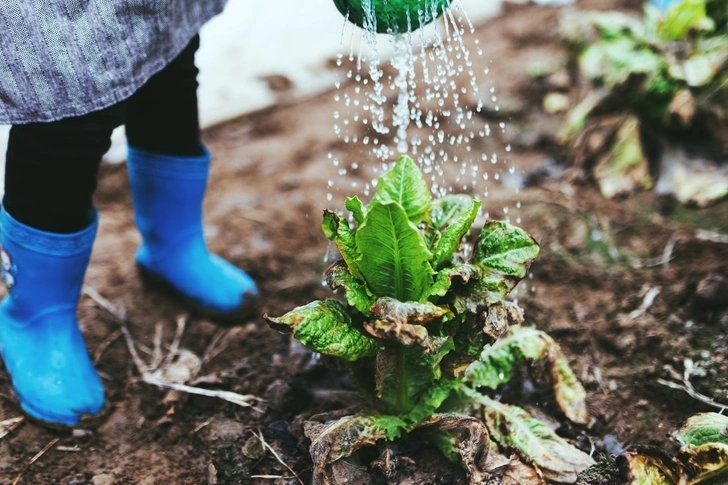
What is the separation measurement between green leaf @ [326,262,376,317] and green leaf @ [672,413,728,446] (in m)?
0.75

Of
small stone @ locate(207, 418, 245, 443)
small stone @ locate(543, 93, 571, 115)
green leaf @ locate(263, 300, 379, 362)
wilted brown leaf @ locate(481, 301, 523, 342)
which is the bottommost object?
small stone @ locate(207, 418, 245, 443)

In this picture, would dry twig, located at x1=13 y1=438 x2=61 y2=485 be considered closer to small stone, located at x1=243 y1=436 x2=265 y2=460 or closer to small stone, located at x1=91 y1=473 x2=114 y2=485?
small stone, located at x1=91 y1=473 x2=114 y2=485

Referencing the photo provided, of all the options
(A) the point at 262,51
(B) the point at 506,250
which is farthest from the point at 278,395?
(A) the point at 262,51

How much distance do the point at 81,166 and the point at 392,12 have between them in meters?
0.82

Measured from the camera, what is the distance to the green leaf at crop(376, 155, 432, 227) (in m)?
1.62

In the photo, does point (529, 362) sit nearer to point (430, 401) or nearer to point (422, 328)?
point (430, 401)

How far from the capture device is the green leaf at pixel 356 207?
1.52m

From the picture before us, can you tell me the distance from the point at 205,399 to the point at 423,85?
7.50ft

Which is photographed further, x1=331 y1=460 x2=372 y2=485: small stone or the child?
x1=331 y1=460 x2=372 y2=485: small stone

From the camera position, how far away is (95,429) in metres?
1.94

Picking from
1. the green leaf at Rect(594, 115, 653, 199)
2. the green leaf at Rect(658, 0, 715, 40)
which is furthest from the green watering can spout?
the green leaf at Rect(658, 0, 715, 40)

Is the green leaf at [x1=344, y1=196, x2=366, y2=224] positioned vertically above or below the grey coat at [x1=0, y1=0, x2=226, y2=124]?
below

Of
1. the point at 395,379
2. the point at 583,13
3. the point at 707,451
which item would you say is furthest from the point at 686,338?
the point at 583,13

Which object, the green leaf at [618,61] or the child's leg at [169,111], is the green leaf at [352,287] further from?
the green leaf at [618,61]
